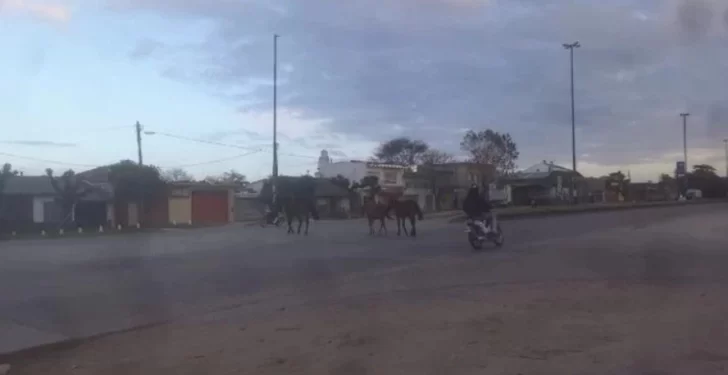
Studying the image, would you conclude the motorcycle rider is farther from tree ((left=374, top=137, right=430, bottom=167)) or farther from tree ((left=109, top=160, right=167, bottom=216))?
tree ((left=374, top=137, right=430, bottom=167))

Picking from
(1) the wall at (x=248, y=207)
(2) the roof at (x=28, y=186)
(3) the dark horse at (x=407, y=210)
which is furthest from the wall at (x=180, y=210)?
(3) the dark horse at (x=407, y=210)

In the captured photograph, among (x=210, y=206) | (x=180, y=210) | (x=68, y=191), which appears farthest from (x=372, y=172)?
(x=68, y=191)

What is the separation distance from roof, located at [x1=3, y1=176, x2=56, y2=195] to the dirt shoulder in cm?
4945

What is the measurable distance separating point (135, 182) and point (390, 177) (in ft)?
110

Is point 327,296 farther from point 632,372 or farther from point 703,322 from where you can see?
point 632,372

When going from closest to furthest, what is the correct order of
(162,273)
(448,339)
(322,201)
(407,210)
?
(448,339)
(162,273)
(407,210)
(322,201)

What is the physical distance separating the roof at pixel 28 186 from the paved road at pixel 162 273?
31687 millimetres

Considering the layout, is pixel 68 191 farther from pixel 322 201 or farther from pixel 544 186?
pixel 544 186

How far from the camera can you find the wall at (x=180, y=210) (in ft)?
201

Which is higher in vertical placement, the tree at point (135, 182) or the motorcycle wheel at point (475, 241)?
the tree at point (135, 182)

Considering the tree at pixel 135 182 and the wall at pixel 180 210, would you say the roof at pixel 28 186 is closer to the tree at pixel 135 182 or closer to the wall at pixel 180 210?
the tree at pixel 135 182

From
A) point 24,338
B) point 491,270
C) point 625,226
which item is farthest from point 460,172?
point 24,338

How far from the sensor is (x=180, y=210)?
62.4m

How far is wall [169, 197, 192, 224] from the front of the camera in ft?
201
